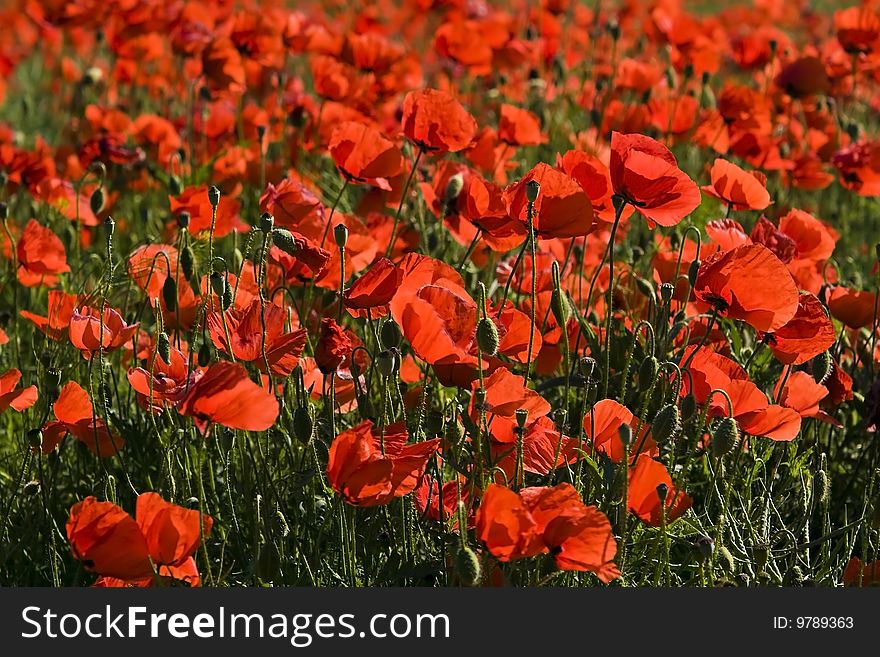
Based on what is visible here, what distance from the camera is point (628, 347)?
7.59 ft

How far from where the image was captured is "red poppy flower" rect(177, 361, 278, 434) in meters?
1.58

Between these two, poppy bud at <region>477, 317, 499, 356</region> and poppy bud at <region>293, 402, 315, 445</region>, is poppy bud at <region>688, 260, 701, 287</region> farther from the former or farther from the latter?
poppy bud at <region>293, 402, 315, 445</region>

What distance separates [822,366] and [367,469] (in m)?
0.84

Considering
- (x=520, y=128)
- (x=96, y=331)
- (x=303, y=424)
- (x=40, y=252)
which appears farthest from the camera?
(x=520, y=128)

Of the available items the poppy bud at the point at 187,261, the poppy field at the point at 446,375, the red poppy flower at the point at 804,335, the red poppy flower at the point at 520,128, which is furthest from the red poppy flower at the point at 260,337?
the red poppy flower at the point at 520,128

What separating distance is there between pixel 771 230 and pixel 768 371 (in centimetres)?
37

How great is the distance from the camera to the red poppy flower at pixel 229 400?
1583 millimetres

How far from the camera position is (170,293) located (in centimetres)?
210

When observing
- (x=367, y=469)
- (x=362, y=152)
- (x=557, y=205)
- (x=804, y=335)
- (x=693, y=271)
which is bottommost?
(x=367, y=469)

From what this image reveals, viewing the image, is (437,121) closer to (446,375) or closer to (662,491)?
(446,375)

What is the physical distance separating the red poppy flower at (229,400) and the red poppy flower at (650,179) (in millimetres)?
688

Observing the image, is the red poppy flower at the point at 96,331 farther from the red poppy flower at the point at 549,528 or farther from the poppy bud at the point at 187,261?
the red poppy flower at the point at 549,528

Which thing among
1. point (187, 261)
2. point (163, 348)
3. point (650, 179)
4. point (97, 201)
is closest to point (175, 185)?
point (97, 201)

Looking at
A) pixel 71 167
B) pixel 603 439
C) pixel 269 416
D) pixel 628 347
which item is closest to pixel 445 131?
pixel 628 347
